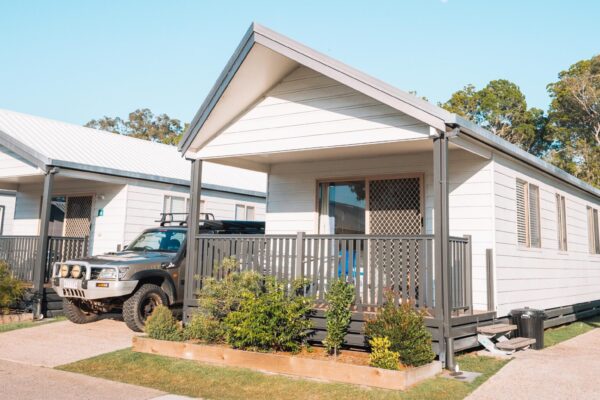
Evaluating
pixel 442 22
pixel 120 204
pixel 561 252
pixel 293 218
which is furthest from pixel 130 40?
pixel 561 252

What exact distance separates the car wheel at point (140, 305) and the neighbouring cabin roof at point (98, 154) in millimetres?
4514

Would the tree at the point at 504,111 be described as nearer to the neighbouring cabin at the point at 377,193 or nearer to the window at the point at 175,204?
the window at the point at 175,204

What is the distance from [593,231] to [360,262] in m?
10.4

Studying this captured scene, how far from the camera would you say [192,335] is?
8.81 metres

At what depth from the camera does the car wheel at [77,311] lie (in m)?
10.9

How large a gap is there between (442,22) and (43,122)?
11.8 metres

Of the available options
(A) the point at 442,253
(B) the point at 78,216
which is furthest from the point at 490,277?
(B) the point at 78,216

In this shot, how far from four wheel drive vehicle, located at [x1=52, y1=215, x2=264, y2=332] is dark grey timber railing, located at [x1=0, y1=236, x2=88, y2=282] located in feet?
7.28

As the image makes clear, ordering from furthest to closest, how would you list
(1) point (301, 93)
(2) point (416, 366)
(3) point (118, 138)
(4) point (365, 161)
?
(3) point (118, 138) < (4) point (365, 161) < (1) point (301, 93) < (2) point (416, 366)

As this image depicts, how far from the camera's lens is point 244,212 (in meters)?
18.1

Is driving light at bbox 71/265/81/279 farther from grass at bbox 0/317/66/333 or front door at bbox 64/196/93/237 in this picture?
front door at bbox 64/196/93/237

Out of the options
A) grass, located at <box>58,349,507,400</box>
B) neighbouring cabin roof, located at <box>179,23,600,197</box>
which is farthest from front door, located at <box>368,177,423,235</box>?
grass, located at <box>58,349,507,400</box>

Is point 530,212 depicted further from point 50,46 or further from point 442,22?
point 50,46

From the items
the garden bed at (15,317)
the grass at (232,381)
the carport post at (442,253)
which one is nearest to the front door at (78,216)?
the garden bed at (15,317)
